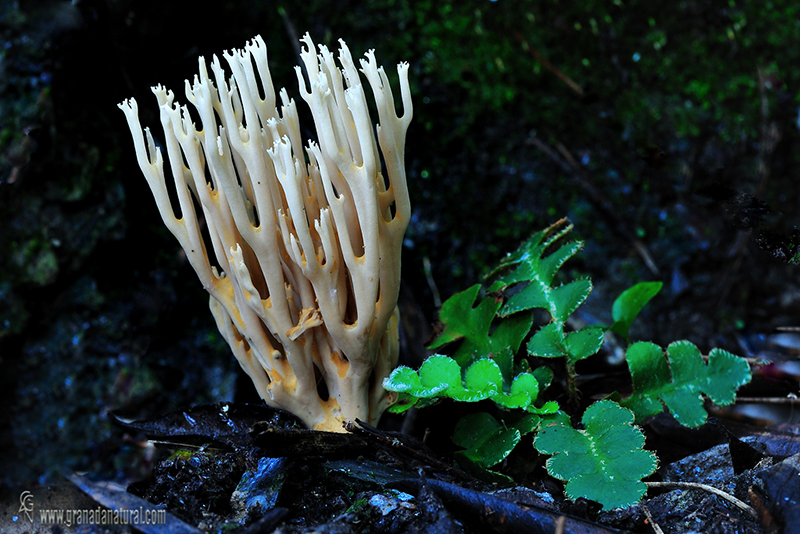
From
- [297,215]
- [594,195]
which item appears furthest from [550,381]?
[594,195]

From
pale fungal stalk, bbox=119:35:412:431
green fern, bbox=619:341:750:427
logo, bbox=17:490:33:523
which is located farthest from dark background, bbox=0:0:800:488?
green fern, bbox=619:341:750:427

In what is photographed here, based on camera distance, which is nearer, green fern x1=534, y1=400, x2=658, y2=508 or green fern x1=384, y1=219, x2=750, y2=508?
green fern x1=534, y1=400, x2=658, y2=508

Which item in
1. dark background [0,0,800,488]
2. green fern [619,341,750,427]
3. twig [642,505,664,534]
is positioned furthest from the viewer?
dark background [0,0,800,488]

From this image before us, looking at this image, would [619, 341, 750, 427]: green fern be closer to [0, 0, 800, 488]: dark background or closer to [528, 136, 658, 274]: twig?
[0, 0, 800, 488]: dark background

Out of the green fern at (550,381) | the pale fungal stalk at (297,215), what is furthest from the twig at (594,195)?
the pale fungal stalk at (297,215)

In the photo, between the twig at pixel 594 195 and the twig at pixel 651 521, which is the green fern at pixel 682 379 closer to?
the twig at pixel 651 521

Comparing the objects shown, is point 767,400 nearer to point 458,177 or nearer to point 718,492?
point 718,492

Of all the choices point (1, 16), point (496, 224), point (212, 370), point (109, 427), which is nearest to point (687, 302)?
point (496, 224)
